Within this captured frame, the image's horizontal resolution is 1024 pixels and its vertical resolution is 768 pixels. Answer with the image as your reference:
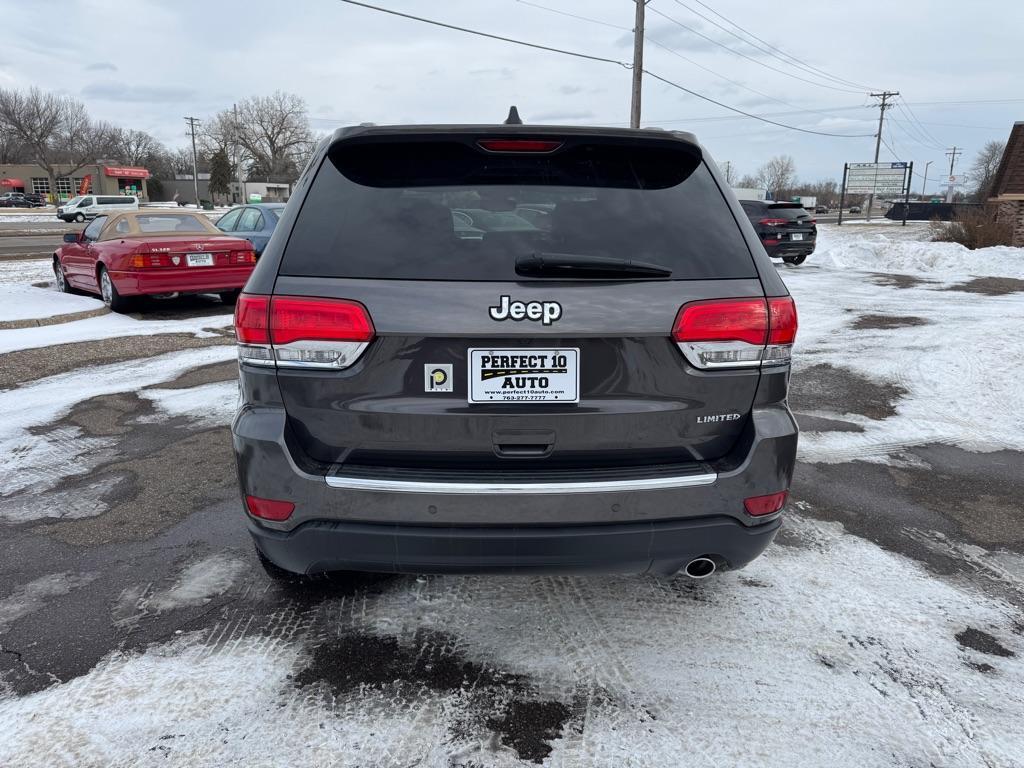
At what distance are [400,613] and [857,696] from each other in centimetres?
171

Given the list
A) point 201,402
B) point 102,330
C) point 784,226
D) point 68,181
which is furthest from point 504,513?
point 68,181

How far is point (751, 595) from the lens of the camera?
3029 millimetres

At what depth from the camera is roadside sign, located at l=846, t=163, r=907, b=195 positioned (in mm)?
48062

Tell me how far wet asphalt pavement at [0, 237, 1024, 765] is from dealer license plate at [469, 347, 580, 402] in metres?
1.05

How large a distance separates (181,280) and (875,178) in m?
51.0

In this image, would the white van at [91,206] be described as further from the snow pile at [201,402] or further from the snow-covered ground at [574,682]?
the snow-covered ground at [574,682]

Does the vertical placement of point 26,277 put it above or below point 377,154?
below

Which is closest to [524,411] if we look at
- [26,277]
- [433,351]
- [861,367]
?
[433,351]

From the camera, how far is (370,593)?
3025mm

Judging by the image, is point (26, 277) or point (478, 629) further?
point (26, 277)

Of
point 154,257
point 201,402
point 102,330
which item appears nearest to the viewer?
point 201,402

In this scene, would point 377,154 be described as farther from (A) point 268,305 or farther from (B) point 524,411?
(B) point 524,411

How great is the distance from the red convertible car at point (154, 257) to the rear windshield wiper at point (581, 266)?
301 inches

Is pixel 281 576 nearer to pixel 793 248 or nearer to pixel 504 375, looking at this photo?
pixel 504 375
